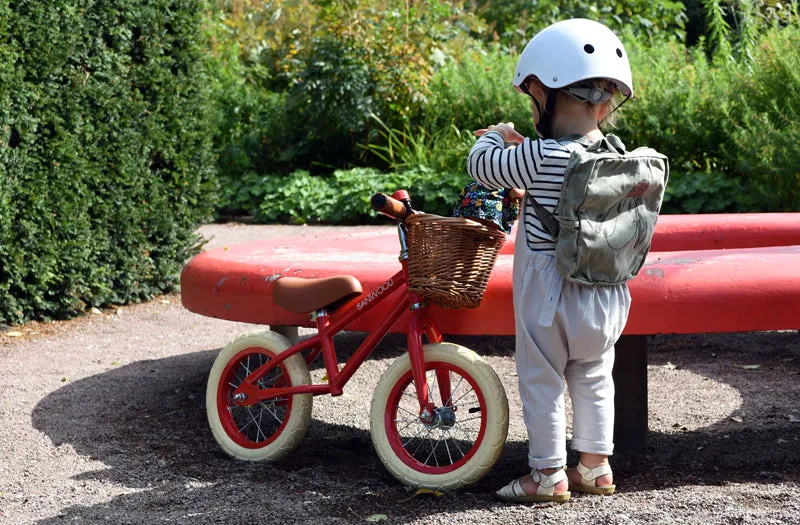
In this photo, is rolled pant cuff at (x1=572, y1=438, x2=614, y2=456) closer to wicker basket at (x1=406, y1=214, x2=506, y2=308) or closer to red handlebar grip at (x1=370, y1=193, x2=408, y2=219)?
wicker basket at (x1=406, y1=214, x2=506, y2=308)

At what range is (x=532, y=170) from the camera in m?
3.16

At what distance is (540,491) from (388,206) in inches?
38.9

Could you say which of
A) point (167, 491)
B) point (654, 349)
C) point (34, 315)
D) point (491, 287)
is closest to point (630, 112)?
point (654, 349)

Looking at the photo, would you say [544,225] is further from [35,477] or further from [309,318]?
[35,477]

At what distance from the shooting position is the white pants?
3.17 m

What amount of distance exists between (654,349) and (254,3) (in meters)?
11.3

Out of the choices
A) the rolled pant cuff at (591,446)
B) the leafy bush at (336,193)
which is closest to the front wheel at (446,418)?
the rolled pant cuff at (591,446)

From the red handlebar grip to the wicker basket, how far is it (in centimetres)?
4

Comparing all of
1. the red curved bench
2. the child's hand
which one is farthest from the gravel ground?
the child's hand

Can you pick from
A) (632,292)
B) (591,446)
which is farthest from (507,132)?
(591,446)

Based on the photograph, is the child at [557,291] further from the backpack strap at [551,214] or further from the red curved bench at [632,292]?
the red curved bench at [632,292]

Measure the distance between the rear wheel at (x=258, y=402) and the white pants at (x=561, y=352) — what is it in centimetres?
89

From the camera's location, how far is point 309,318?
388 centimetres

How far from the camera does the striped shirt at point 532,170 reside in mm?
3154
